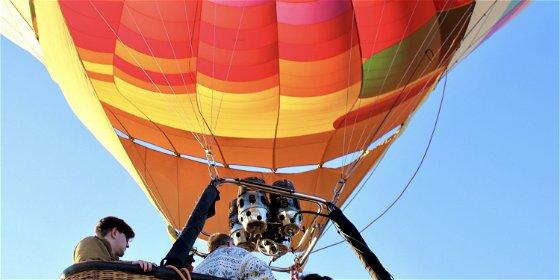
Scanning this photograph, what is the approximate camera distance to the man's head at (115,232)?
315cm

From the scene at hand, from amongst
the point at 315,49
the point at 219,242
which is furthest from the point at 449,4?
the point at 219,242

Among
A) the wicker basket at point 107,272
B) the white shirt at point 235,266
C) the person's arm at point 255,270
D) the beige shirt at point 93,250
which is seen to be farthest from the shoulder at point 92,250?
the person's arm at point 255,270

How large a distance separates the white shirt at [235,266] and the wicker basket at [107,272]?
341 millimetres

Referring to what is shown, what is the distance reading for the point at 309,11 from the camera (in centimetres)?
602

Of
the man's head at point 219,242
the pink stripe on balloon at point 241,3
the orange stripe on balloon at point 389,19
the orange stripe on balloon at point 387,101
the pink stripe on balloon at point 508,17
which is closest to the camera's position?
the man's head at point 219,242

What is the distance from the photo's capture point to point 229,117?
6.55 m

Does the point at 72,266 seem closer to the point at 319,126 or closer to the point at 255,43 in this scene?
the point at 255,43

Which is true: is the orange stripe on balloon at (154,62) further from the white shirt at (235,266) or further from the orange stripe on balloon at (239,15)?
the white shirt at (235,266)

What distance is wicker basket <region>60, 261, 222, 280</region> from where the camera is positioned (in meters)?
2.62

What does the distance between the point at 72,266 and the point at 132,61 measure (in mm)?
3785

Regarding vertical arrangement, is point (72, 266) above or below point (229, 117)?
below

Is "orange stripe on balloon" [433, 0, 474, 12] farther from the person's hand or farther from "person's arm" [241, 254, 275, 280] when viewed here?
the person's hand

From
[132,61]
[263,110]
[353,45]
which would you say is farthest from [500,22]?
[132,61]

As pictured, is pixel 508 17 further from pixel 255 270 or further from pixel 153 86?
pixel 255 270
